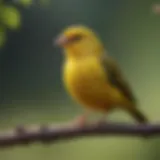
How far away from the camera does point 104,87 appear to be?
1101mm

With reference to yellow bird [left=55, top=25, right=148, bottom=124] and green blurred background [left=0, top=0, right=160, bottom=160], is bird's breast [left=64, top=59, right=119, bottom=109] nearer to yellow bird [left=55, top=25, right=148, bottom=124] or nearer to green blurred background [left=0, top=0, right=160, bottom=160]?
yellow bird [left=55, top=25, right=148, bottom=124]

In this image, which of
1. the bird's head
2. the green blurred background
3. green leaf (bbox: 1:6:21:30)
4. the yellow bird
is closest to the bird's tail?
the yellow bird

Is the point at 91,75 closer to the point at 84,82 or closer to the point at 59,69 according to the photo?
the point at 84,82

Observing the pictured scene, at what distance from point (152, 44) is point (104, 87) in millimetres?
1375

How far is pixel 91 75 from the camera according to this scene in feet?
3.55

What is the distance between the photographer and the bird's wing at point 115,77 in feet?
3.66

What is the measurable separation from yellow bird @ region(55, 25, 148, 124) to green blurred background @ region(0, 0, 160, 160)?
1004 millimetres

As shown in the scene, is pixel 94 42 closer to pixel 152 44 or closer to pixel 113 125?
pixel 113 125

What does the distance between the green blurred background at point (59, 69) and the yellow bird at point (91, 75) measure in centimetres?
100

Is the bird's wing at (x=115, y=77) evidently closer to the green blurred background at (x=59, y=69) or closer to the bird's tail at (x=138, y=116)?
the bird's tail at (x=138, y=116)

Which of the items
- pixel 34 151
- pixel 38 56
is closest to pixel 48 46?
pixel 38 56

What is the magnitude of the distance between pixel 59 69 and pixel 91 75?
1.12 metres

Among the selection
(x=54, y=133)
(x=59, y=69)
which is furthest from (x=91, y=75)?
(x=59, y=69)

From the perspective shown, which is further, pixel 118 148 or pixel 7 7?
pixel 118 148
